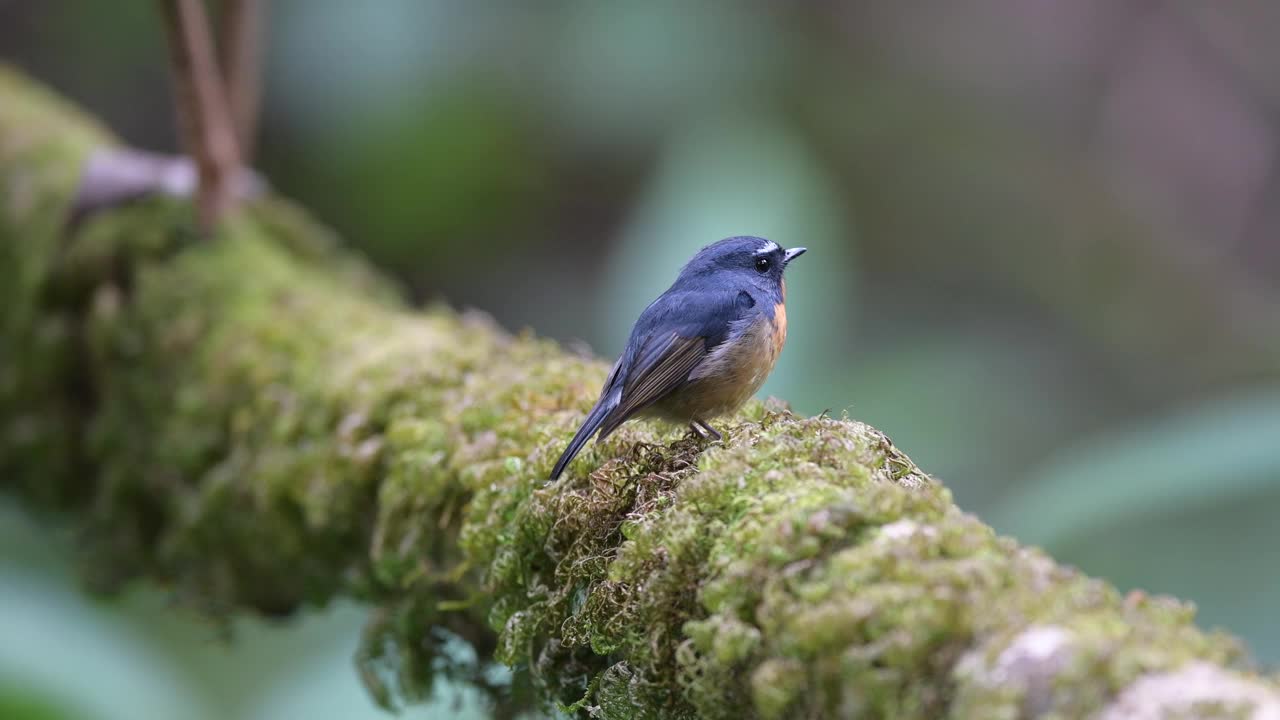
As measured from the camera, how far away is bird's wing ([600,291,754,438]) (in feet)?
7.93

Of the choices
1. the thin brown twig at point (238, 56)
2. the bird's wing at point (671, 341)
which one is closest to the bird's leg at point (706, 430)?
the bird's wing at point (671, 341)

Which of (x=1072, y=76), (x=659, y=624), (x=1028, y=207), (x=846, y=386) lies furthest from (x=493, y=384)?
(x=1072, y=76)

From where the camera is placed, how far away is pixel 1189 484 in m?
3.00

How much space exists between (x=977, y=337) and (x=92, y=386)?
5126 millimetres

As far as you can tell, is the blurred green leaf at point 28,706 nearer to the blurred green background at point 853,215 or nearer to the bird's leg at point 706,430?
the blurred green background at point 853,215

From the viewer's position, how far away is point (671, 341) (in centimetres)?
263

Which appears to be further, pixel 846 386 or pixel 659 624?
pixel 846 386

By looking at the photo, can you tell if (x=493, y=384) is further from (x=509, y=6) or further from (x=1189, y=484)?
(x=509, y=6)

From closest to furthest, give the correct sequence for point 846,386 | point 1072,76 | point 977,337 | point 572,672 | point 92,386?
1. point 572,672
2. point 92,386
3. point 846,386
4. point 977,337
5. point 1072,76

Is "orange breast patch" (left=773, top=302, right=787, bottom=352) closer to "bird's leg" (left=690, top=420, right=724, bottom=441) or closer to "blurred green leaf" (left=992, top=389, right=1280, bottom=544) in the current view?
"bird's leg" (left=690, top=420, right=724, bottom=441)

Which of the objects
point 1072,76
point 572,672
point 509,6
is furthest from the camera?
point 1072,76

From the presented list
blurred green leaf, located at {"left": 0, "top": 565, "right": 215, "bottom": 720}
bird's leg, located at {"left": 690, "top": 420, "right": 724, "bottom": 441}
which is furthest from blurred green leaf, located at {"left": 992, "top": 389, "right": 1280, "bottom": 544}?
blurred green leaf, located at {"left": 0, "top": 565, "right": 215, "bottom": 720}

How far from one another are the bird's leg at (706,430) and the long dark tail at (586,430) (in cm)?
22

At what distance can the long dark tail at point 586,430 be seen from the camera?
6.96 feet
